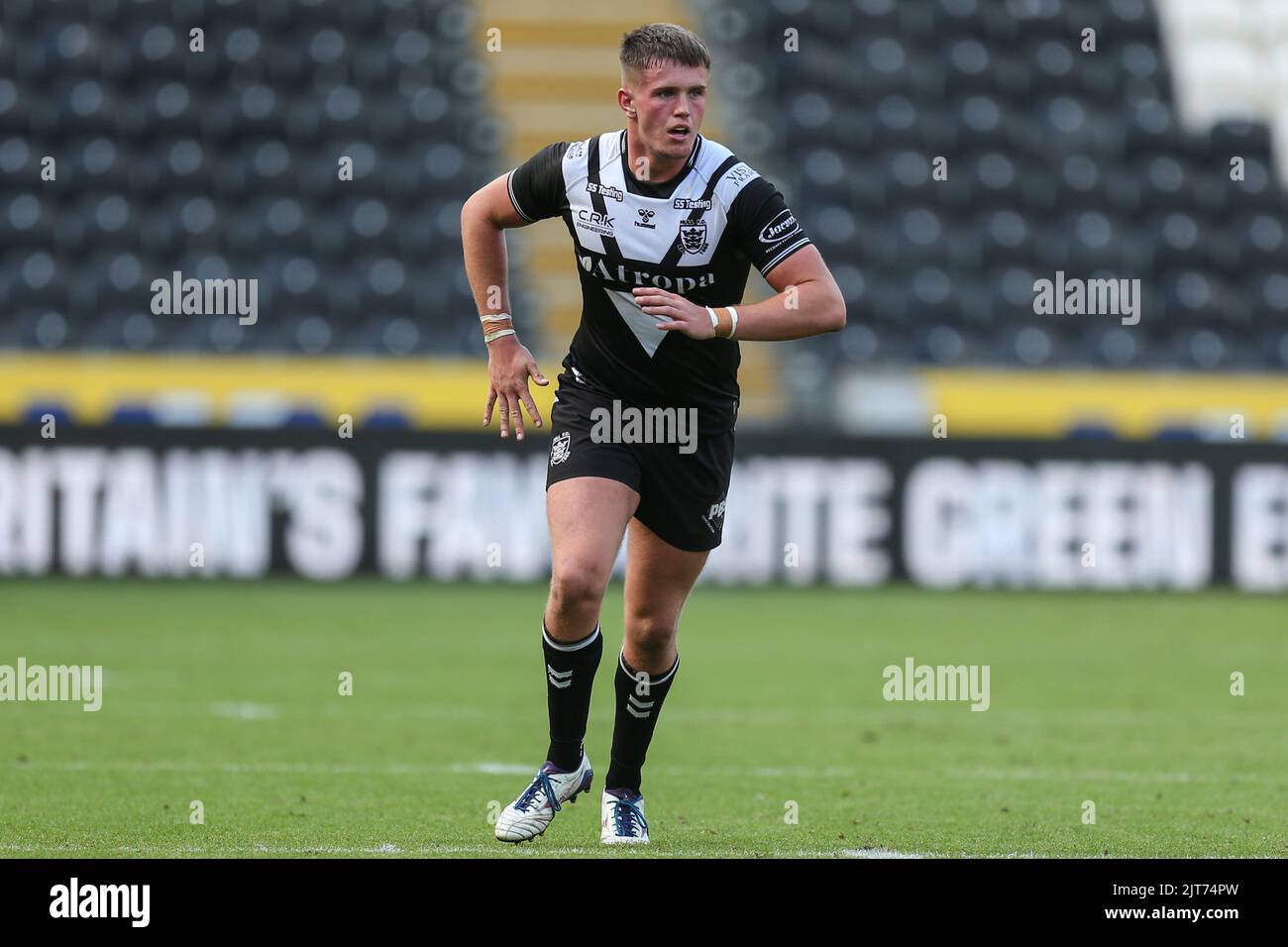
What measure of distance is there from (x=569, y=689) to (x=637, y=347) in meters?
1.09

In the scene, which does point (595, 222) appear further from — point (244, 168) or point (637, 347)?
point (244, 168)

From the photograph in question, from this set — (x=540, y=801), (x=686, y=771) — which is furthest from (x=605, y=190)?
(x=686, y=771)

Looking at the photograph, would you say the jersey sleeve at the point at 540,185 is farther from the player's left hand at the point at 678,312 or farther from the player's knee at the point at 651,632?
the player's knee at the point at 651,632

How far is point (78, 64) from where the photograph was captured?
20672 mm

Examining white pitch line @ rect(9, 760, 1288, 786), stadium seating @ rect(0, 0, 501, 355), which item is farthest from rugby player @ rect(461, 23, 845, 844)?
stadium seating @ rect(0, 0, 501, 355)

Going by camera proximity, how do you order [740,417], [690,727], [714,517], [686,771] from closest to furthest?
[714,517], [686,771], [690,727], [740,417]

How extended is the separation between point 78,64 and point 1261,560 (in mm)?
13199

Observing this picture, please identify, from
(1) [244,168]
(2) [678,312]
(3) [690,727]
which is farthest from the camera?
(1) [244,168]

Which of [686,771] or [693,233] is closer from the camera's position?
[693,233]

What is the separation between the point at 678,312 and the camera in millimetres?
5469

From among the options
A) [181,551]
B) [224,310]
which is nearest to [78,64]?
[224,310]

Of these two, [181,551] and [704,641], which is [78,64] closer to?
[181,551]

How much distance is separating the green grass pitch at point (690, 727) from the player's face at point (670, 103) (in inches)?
82.5

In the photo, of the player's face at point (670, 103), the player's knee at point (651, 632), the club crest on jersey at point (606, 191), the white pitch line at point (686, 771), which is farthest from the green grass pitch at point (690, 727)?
the player's face at point (670, 103)
